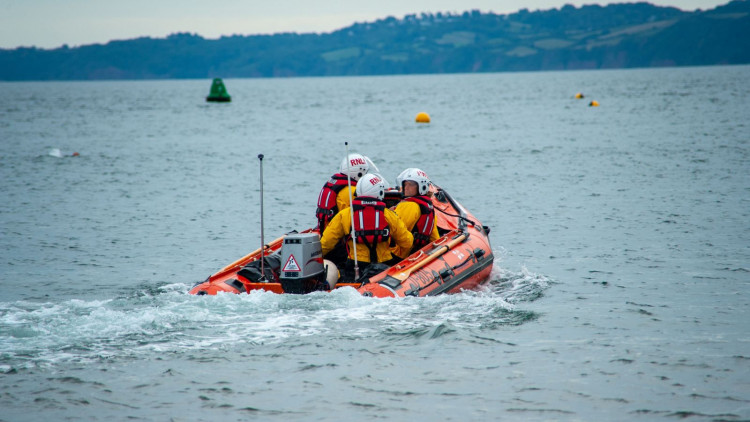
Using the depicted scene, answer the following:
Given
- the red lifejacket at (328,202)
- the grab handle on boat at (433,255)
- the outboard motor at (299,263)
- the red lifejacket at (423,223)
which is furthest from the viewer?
the red lifejacket at (328,202)

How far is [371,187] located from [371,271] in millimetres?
980

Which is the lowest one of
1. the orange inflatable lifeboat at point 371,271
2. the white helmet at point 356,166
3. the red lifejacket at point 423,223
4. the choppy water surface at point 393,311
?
the choppy water surface at point 393,311

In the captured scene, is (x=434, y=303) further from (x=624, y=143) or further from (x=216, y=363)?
(x=624, y=143)

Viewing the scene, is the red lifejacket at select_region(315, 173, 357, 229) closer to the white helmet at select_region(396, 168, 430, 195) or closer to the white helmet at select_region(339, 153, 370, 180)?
the white helmet at select_region(339, 153, 370, 180)

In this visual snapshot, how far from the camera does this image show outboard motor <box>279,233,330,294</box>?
28.3 feet

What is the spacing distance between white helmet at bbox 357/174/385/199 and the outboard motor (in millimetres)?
762

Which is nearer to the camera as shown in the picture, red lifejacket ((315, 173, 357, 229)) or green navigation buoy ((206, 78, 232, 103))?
red lifejacket ((315, 173, 357, 229))

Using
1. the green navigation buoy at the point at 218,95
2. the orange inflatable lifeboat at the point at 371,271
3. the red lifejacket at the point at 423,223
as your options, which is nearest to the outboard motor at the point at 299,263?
the orange inflatable lifeboat at the point at 371,271

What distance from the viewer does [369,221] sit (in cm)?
899

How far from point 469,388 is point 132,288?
18.8 feet

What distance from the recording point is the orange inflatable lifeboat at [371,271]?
868cm

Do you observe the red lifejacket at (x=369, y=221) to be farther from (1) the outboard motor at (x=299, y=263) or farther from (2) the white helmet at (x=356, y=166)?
(2) the white helmet at (x=356, y=166)

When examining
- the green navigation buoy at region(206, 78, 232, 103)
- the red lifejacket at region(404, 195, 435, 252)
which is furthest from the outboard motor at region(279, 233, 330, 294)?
the green navigation buoy at region(206, 78, 232, 103)

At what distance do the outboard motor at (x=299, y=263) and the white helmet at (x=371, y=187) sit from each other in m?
0.76
